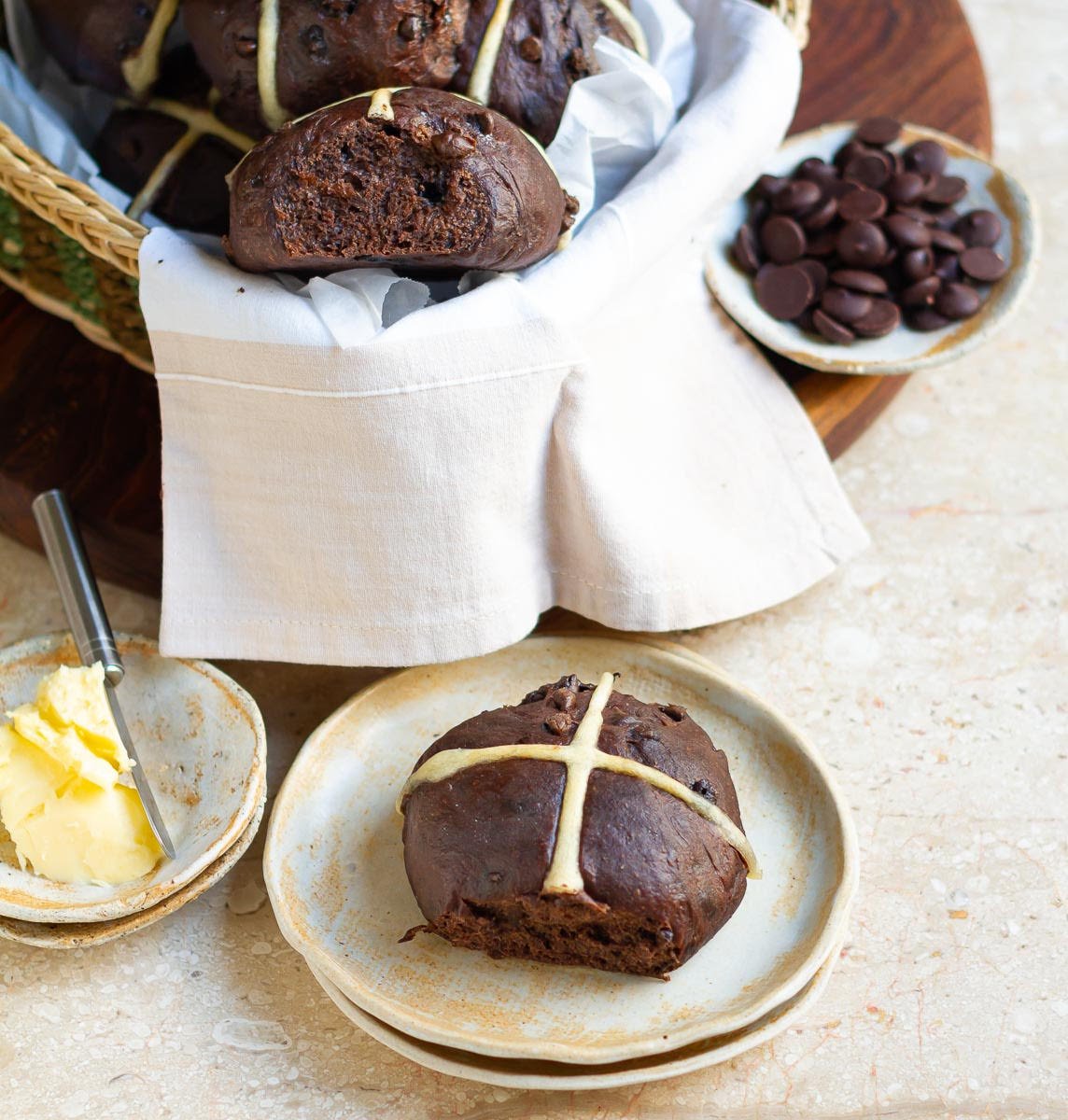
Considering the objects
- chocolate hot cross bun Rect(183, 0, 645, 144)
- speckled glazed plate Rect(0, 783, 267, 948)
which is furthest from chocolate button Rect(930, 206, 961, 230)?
speckled glazed plate Rect(0, 783, 267, 948)

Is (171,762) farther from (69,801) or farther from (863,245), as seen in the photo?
(863,245)

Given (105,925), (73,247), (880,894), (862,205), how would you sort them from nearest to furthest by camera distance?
1. (105,925)
2. (880,894)
3. (73,247)
4. (862,205)

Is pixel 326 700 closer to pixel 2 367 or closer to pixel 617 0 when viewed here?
pixel 2 367

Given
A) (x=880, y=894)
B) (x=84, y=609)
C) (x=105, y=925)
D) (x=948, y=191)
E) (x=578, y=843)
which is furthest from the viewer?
(x=948, y=191)

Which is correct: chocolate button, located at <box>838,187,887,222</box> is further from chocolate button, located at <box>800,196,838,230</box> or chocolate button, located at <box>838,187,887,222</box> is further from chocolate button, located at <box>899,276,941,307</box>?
chocolate button, located at <box>899,276,941,307</box>

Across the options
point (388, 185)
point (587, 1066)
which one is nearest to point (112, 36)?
point (388, 185)
